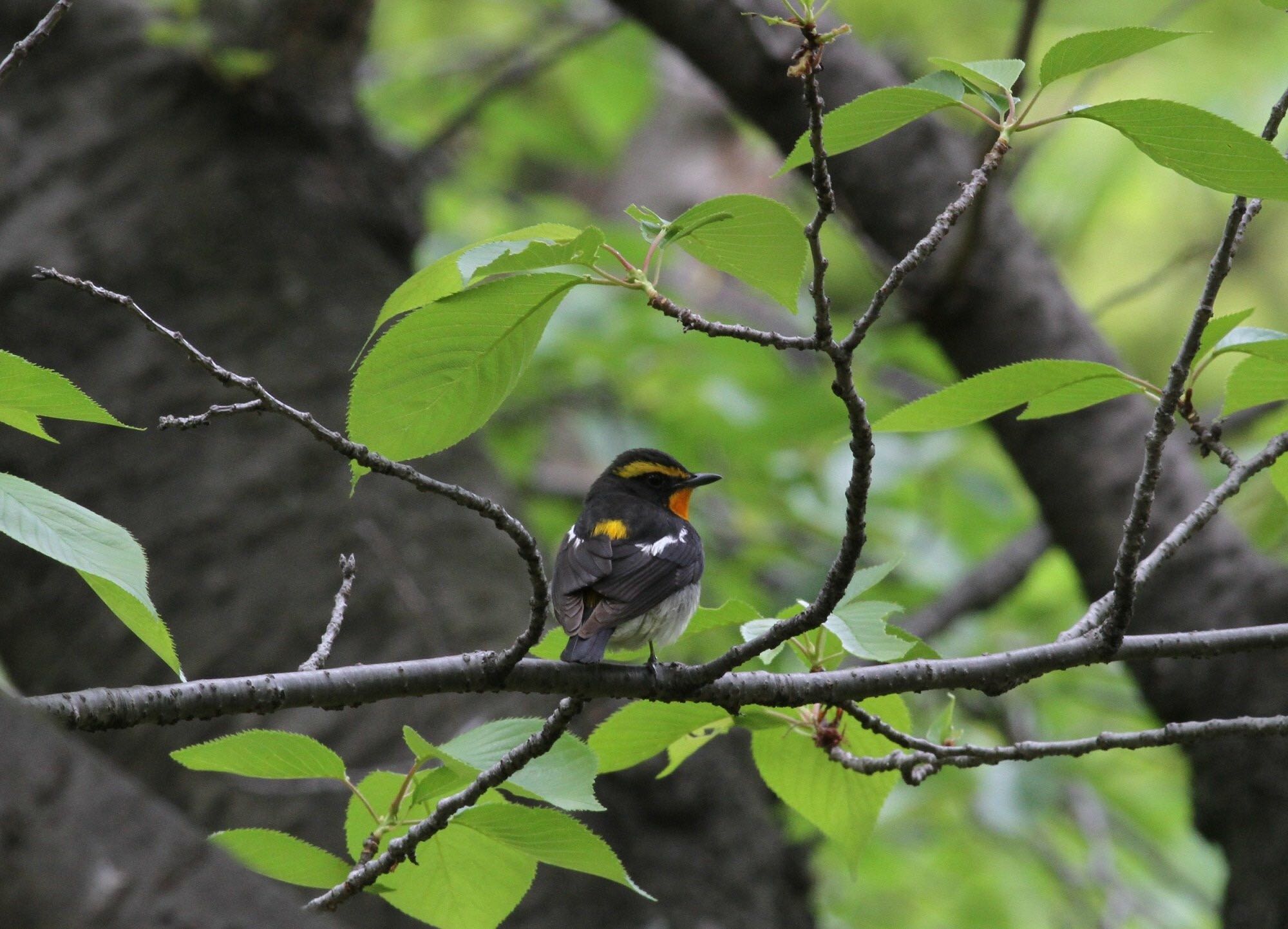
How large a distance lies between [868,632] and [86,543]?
1132mm

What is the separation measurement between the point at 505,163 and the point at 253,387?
9819mm

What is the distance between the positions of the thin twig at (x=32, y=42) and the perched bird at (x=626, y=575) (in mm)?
1343

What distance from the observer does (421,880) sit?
195 cm

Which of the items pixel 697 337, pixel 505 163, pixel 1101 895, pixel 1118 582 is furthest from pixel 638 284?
pixel 505 163

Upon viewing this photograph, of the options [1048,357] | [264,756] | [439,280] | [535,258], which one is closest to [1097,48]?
[535,258]

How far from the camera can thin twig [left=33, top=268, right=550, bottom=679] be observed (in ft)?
5.22

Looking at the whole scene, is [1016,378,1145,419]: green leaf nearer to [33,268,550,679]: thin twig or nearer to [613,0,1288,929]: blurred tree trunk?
[33,268,550,679]: thin twig

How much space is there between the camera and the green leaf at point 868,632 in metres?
1.80

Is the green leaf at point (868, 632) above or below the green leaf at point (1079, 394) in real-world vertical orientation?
below

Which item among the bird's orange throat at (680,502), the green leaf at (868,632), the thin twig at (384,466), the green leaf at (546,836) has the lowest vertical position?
the green leaf at (546,836)

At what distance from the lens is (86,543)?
5.10 feet

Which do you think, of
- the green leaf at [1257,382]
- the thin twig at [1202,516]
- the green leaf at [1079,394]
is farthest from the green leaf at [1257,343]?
the thin twig at [1202,516]

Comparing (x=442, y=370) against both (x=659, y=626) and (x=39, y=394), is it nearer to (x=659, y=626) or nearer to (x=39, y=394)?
(x=39, y=394)

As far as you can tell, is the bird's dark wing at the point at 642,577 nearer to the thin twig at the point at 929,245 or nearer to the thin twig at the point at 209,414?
the thin twig at the point at 209,414
